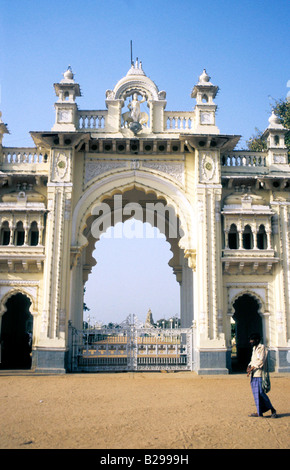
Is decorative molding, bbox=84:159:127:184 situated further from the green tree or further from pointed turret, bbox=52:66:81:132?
the green tree

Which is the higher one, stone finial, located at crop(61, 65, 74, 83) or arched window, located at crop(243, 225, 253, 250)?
stone finial, located at crop(61, 65, 74, 83)

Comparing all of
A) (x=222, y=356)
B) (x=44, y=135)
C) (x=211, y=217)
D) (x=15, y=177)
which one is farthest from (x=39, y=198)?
(x=222, y=356)

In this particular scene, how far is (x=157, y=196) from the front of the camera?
1360 centimetres

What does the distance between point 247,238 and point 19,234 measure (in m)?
7.24

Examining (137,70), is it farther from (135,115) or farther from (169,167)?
(169,167)

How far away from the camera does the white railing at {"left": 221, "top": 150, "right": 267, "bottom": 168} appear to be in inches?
551

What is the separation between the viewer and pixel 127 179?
1358cm

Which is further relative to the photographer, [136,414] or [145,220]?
[145,220]

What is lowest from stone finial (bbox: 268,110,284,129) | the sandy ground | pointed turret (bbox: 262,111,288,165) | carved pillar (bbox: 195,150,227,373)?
the sandy ground

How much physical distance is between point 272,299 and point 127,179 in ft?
18.5

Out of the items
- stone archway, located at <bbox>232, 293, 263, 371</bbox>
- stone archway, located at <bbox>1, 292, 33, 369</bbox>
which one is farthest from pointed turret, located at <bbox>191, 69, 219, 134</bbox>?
stone archway, located at <bbox>1, 292, 33, 369</bbox>

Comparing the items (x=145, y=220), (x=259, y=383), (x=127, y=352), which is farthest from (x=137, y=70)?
(x=259, y=383)

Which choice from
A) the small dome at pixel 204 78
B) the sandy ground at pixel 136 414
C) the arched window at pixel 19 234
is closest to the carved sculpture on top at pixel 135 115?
the small dome at pixel 204 78

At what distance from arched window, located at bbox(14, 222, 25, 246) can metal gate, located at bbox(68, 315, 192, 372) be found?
3.23m
